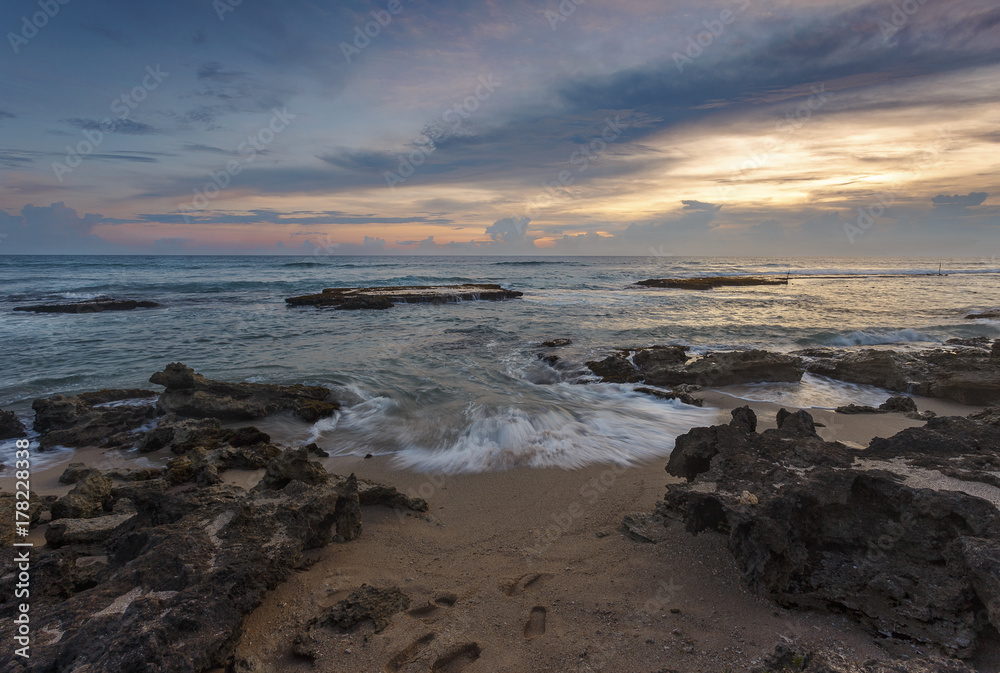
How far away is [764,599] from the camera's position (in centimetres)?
316

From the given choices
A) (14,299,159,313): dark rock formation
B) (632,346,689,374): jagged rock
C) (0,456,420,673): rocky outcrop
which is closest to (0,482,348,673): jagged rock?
(0,456,420,673): rocky outcrop

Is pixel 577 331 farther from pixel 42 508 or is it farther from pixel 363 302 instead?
pixel 42 508

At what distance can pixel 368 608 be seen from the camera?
319cm

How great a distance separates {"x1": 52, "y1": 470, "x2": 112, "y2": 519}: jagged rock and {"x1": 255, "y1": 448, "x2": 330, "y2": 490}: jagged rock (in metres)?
2.03

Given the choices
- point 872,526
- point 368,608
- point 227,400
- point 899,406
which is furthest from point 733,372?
point 227,400

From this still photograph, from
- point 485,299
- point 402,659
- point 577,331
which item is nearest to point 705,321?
point 577,331

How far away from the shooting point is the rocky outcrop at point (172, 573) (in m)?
2.54

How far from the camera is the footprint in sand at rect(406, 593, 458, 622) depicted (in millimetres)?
3264

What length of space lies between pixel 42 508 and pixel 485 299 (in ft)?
87.7

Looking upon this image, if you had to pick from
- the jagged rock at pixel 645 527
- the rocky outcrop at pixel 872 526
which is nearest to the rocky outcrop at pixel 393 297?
the jagged rock at pixel 645 527

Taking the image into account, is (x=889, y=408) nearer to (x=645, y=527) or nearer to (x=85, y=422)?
(x=645, y=527)

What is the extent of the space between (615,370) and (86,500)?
9.79 meters

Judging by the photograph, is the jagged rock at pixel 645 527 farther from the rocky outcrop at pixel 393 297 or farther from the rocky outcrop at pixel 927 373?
the rocky outcrop at pixel 393 297

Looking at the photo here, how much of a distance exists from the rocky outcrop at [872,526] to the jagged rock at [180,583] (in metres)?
3.30
